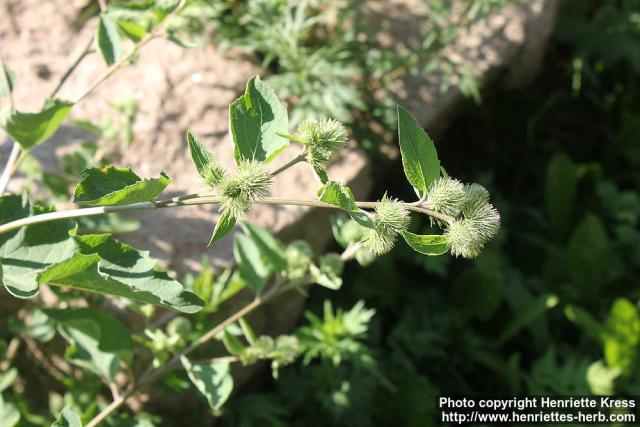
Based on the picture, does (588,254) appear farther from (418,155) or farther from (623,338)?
(418,155)

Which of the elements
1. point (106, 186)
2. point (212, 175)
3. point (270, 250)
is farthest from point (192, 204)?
point (270, 250)

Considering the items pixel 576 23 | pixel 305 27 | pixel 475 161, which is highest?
pixel 576 23

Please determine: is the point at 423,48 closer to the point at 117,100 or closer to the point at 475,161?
the point at 475,161

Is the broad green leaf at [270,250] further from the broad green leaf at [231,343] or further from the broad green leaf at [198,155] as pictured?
the broad green leaf at [198,155]

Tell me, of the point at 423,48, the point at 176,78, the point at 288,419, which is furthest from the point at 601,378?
the point at 176,78

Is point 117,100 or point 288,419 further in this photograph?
point 288,419

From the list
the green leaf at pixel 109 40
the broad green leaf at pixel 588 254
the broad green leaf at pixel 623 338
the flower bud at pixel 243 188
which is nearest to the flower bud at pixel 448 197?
the flower bud at pixel 243 188

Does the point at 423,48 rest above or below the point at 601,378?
above
